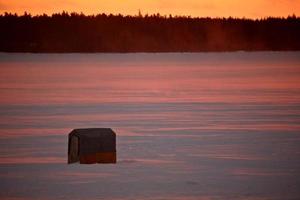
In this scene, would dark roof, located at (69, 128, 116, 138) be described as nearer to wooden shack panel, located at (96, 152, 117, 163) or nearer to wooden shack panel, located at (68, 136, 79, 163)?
wooden shack panel, located at (68, 136, 79, 163)

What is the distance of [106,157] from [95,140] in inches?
17.4

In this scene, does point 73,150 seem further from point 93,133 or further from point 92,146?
point 93,133

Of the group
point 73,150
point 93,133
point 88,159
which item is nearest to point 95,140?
point 93,133

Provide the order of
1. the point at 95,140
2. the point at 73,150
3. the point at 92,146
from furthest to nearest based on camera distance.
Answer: the point at 73,150, the point at 92,146, the point at 95,140

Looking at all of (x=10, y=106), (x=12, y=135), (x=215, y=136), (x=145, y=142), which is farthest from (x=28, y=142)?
(x=10, y=106)

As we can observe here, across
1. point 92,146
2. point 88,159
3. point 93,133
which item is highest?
point 93,133

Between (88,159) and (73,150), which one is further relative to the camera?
(73,150)

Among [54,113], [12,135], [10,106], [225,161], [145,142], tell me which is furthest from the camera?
[10,106]

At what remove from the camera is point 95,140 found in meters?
9.87

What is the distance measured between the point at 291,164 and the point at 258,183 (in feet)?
3.87

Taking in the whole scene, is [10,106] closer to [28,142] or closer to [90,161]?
[28,142]

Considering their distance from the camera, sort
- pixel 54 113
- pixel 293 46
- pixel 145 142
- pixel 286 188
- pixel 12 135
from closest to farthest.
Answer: pixel 286 188, pixel 145 142, pixel 12 135, pixel 54 113, pixel 293 46

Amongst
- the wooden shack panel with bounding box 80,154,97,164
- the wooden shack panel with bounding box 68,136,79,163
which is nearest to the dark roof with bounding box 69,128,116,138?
the wooden shack panel with bounding box 68,136,79,163

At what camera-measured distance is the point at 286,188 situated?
8781mm
